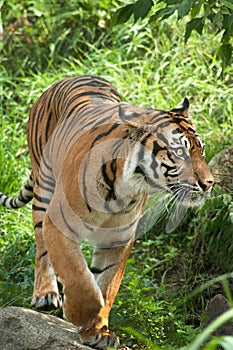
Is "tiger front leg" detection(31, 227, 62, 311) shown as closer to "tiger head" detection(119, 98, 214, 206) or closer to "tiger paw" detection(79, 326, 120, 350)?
"tiger paw" detection(79, 326, 120, 350)

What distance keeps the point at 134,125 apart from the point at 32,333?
1.16 m

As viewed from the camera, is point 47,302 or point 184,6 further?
point 47,302

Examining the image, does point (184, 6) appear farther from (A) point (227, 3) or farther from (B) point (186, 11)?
(A) point (227, 3)

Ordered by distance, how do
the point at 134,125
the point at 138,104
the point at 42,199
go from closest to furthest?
the point at 134,125 → the point at 42,199 → the point at 138,104

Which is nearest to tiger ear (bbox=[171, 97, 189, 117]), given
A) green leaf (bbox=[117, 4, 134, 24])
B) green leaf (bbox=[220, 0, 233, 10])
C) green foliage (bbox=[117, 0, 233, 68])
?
green foliage (bbox=[117, 0, 233, 68])

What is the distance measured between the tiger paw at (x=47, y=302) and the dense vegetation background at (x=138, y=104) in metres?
0.12

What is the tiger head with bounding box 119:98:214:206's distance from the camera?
3799 mm

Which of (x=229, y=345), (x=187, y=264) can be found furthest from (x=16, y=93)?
(x=229, y=345)

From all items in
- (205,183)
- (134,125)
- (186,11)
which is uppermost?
(186,11)

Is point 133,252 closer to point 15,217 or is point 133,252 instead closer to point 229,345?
point 15,217

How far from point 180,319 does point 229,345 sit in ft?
9.39

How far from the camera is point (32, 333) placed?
13.0 feet

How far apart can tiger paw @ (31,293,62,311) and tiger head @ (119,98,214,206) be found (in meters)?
1.13

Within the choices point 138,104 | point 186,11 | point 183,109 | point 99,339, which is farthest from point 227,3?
point 138,104
